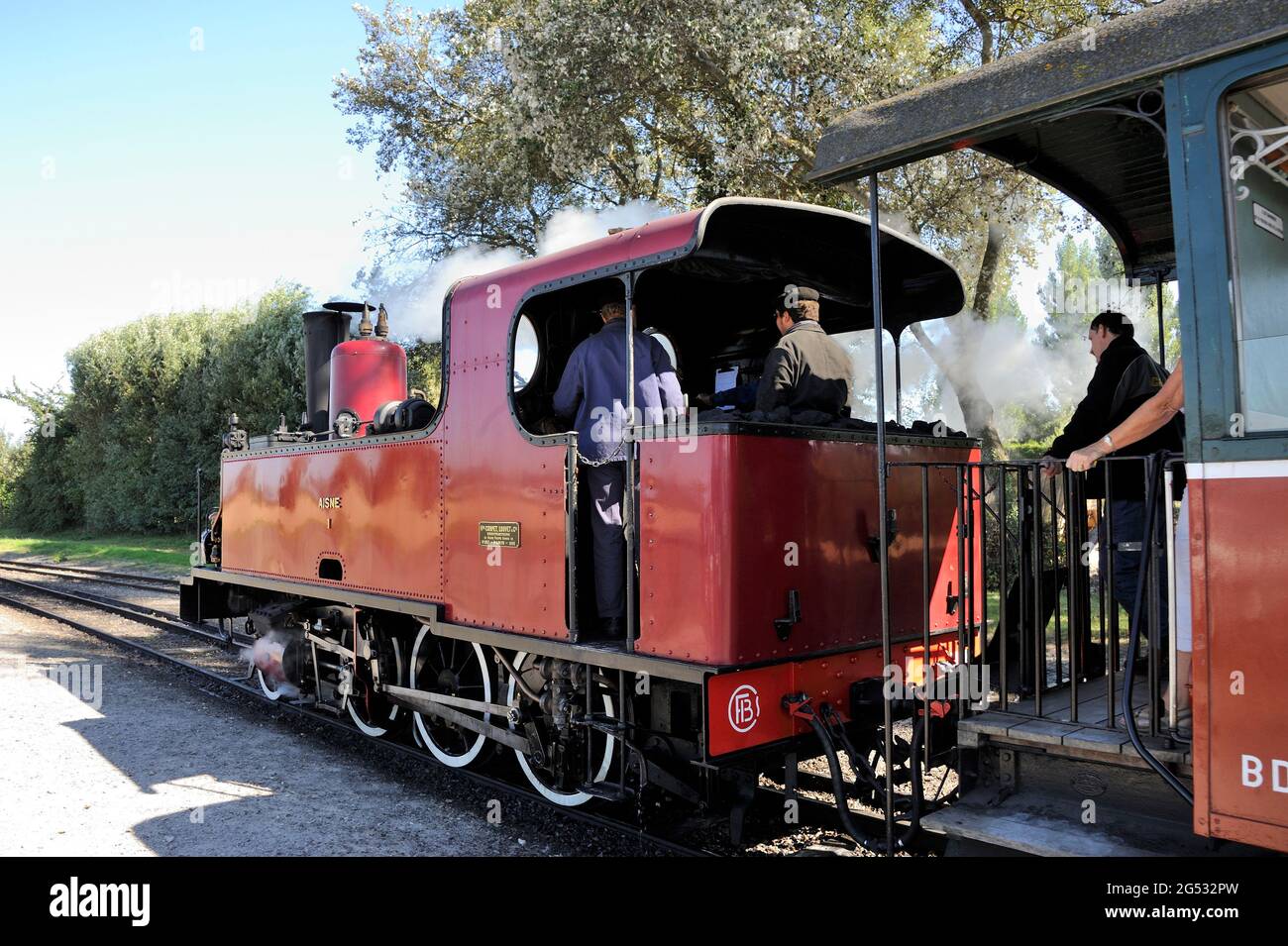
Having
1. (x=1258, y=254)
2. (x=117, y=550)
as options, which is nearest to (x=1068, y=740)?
(x=1258, y=254)

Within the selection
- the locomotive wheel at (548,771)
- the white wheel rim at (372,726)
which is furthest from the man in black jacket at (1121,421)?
the white wheel rim at (372,726)

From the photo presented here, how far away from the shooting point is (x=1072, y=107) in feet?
9.16

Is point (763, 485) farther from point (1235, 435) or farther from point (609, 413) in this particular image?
point (1235, 435)

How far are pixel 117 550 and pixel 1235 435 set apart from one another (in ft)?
91.5

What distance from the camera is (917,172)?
12125 mm

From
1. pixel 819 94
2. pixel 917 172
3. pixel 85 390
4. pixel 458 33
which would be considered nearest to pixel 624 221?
pixel 819 94

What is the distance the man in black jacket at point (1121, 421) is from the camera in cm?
397

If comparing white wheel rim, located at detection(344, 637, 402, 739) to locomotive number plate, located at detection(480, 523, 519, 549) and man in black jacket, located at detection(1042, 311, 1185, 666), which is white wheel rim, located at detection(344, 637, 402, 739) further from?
man in black jacket, located at detection(1042, 311, 1185, 666)

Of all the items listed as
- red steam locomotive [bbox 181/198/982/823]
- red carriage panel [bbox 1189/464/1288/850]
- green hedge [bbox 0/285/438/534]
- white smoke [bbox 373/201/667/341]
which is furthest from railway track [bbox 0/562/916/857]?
green hedge [bbox 0/285/438/534]

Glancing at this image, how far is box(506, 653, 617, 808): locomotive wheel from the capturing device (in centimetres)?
486

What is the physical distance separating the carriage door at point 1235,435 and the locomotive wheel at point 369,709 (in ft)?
16.9

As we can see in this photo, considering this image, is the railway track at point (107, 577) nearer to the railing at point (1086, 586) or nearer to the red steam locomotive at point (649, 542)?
the red steam locomotive at point (649, 542)
